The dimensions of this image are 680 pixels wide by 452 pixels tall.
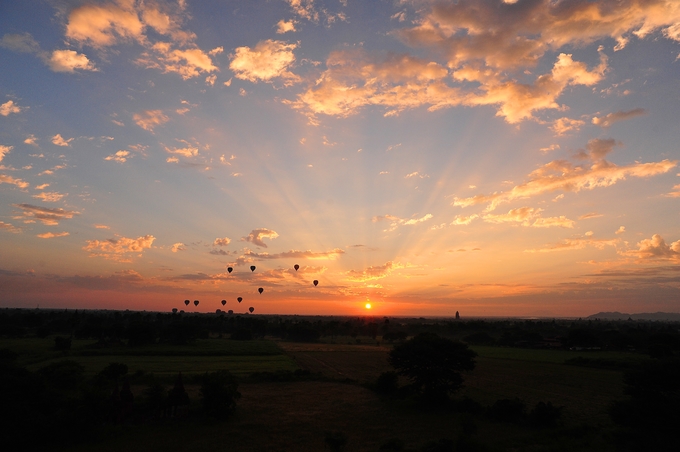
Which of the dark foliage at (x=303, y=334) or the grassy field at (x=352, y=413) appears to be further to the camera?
the dark foliage at (x=303, y=334)

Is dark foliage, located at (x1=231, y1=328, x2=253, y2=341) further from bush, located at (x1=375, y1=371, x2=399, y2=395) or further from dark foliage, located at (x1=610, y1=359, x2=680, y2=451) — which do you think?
dark foliage, located at (x1=610, y1=359, x2=680, y2=451)

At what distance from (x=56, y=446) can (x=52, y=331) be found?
126 m

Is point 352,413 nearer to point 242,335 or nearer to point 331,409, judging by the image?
point 331,409

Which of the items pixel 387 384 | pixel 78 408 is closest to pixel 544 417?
pixel 387 384

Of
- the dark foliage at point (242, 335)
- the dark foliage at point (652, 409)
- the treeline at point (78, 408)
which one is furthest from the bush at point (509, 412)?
the dark foliage at point (242, 335)

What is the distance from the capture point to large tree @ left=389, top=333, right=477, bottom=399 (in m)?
41.9

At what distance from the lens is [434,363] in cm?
4281

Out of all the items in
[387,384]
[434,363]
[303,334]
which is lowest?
[303,334]

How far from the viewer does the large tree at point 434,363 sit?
137ft

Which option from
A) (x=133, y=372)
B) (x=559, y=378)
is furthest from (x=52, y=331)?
(x=559, y=378)

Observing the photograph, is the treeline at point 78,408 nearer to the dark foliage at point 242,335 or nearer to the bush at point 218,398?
the bush at point 218,398

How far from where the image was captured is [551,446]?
89.8ft

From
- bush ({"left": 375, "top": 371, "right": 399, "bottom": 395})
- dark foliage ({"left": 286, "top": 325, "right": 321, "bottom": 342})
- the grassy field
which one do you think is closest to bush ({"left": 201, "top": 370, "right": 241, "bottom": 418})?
the grassy field

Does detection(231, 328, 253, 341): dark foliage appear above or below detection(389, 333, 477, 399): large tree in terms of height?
below
